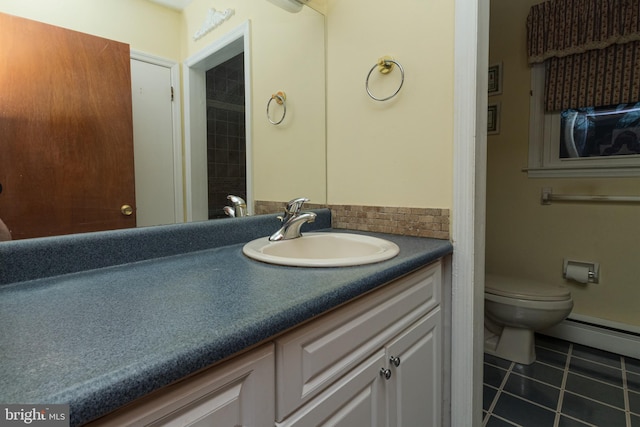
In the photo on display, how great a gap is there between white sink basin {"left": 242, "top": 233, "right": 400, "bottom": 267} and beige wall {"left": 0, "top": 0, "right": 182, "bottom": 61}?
24.9 inches

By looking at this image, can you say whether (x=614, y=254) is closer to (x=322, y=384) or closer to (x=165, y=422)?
(x=322, y=384)

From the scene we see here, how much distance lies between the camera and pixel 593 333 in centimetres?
192

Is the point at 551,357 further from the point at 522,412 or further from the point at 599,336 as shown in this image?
the point at 522,412

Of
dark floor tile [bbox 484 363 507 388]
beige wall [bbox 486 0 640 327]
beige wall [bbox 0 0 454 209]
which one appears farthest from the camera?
beige wall [bbox 486 0 640 327]

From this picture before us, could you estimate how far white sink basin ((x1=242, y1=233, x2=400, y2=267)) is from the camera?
857mm

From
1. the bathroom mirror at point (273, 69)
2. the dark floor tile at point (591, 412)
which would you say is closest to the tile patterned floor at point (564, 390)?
the dark floor tile at point (591, 412)

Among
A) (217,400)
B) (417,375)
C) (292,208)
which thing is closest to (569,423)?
(417,375)

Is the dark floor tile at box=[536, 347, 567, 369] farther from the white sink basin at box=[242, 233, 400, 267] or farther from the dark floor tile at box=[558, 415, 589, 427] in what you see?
the white sink basin at box=[242, 233, 400, 267]

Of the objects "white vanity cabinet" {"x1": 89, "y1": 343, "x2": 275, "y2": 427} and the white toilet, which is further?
the white toilet

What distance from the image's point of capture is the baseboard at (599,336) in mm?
1809

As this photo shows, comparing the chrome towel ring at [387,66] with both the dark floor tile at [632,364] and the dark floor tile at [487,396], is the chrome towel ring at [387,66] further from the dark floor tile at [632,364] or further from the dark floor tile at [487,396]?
the dark floor tile at [632,364]

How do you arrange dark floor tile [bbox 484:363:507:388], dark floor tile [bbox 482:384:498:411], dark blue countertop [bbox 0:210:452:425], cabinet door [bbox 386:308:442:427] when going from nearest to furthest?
1. dark blue countertop [bbox 0:210:452:425]
2. cabinet door [bbox 386:308:442:427]
3. dark floor tile [bbox 482:384:498:411]
4. dark floor tile [bbox 484:363:507:388]

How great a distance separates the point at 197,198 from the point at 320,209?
537 mm

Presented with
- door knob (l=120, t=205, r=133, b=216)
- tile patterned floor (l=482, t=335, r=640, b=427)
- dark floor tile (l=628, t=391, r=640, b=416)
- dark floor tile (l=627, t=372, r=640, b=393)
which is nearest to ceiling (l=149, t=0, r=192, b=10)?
door knob (l=120, t=205, r=133, b=216)
